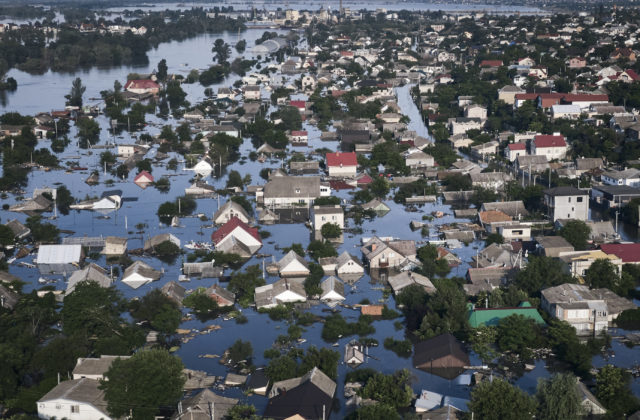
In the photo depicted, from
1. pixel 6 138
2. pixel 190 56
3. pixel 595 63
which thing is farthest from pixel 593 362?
pixel 190 56

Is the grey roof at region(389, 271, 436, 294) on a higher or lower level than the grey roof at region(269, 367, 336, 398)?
lower

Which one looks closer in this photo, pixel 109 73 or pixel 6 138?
pixel 6 138

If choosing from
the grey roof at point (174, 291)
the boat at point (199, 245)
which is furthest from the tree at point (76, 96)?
the grey roof at point (174, 291)

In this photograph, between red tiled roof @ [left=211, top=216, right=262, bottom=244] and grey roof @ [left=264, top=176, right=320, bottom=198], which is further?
grey roof @ [left=264, top=176, right=320, bottom=198]

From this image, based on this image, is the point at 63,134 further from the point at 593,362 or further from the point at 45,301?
the point at 593,362

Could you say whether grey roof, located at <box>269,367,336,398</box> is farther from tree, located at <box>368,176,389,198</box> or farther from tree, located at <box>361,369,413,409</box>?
tree, located at <box>368,176,389,198</box>

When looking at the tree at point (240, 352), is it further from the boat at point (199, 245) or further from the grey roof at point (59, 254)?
the grey roof at point (59, 254)

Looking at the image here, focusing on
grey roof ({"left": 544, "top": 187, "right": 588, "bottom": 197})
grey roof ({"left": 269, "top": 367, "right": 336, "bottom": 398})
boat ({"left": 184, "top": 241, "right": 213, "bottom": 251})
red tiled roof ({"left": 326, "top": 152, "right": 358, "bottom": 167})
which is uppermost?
grey roof ({"left": 544, "top": 187, "right": 588, "bottom": 197})

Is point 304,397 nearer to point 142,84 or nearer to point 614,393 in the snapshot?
point 614,393

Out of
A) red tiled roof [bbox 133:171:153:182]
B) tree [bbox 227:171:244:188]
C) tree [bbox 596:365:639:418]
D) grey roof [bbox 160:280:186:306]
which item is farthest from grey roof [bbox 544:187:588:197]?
red tiled roof [bbox 133:171:153:182]
